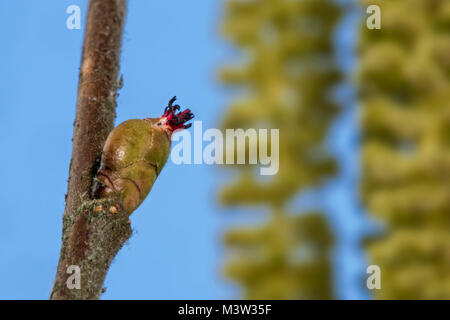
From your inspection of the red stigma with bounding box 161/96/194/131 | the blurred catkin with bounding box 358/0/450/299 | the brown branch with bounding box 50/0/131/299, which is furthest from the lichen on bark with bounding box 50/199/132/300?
the blurred catkin with bounding box 358/0/450/299

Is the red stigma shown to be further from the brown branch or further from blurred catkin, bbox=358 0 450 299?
blurred catkin, bbox=358 0 450 299

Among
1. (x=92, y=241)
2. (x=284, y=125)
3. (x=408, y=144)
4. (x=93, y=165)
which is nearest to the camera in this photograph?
(x=92, y=241)

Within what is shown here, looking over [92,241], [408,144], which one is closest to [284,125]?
[408,144]

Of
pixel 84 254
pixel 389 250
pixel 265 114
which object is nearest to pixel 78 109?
pixel 84 254

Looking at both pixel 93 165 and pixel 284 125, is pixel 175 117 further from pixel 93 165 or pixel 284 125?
pixel 284 125

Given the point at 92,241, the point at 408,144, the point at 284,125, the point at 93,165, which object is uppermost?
the point at 408,144

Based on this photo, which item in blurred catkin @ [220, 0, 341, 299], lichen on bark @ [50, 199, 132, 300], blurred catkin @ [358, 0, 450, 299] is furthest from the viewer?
blurred catkin @ [358, 0, 450, 299]
